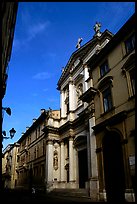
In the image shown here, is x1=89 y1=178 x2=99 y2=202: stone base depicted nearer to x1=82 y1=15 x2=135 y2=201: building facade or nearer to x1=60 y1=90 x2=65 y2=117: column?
x1=82 y1=15 x2=135 y2=201: building facade

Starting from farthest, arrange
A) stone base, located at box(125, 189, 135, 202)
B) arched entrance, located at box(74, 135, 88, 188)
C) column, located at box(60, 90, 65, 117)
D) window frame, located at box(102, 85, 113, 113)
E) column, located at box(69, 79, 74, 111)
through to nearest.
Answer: column, located at box(60, 90, 65, 117) → column, located at box(69, 79, 74, 111) → arched entrance, located at box(74, 135, 88, 188) → window frame, located at box(102, 85, 113, 113) → stone base, located at box(125, 189, 135, 202)

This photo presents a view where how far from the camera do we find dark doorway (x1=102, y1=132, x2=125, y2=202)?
45.8ft

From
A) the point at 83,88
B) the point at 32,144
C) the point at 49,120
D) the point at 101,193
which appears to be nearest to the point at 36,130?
the point at 32,144

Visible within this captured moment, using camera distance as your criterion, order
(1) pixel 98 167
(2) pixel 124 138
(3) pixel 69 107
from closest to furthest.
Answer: (2) pixel 124 138
(1) pixel 98 167
(3) pixel 69 107

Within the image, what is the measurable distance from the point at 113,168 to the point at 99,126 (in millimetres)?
3354

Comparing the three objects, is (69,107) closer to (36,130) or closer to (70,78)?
(70,78)

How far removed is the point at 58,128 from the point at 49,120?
1.81 metres

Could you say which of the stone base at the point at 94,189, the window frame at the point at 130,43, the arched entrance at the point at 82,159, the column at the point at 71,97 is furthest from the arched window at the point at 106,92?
the column at the point at 71,97

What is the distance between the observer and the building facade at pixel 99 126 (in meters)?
13.8

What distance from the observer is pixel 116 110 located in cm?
1496

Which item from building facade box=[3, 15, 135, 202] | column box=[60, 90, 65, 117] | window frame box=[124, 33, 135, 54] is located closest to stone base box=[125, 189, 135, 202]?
building facade box=[3, 15, 135, 202]

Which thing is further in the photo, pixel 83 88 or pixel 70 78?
pixel 70 78

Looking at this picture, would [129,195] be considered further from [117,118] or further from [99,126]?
[99,126]

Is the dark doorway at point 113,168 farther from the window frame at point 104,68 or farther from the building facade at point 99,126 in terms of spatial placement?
the window frame at point 104,68
